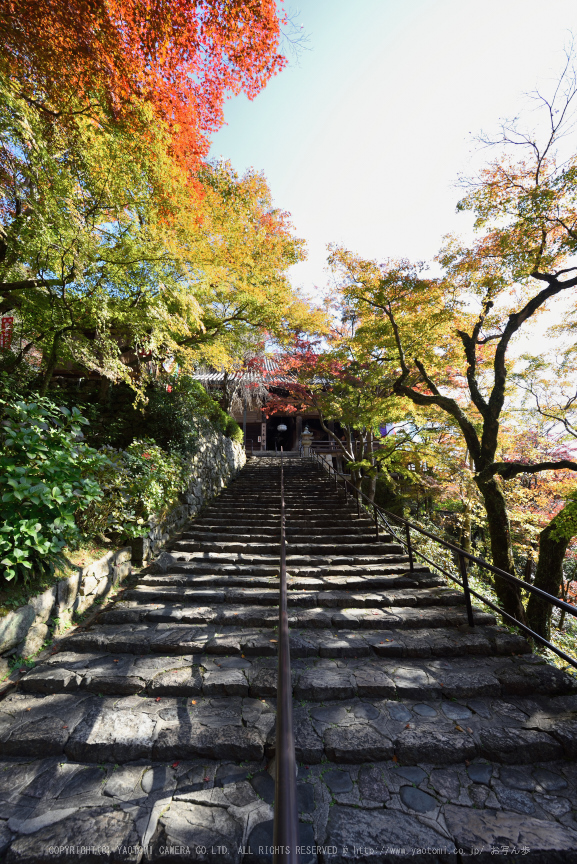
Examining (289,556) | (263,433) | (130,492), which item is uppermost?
(263,433)

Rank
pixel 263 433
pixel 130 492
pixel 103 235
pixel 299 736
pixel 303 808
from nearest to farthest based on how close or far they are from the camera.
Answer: pixel 303 808 → pixel 299 736 → pixel 130 492 → pixel 103 235 → pixel 263 433

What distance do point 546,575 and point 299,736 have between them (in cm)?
775

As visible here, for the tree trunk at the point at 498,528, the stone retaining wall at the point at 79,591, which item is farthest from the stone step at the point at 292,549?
the tree trunk at the point at 498,528

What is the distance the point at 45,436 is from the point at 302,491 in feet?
A: 27.1

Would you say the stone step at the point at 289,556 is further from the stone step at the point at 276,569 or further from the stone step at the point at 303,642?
the stone step at the point at 303,642

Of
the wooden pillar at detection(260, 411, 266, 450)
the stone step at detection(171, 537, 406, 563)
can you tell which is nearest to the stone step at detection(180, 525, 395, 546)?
the stone step at detection(171, 537, 406, 563)

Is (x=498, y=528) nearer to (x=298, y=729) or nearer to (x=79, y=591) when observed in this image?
(x=298, y=729)

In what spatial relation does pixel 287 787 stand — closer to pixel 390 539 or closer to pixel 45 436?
pixel 45 436

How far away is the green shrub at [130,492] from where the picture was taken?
4.43 metres

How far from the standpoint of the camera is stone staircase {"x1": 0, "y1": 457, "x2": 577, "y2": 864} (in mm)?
1828

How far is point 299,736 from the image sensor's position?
2434 mm

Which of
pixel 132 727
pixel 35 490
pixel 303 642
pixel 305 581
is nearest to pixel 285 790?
pixel 132 727

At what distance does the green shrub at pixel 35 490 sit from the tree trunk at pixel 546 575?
28.9 feet

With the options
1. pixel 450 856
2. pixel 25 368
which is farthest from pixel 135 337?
pixel 450 856
